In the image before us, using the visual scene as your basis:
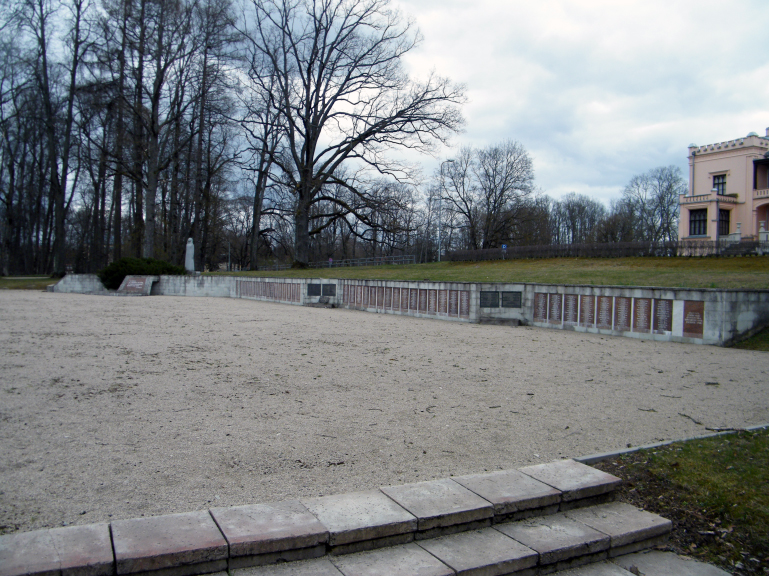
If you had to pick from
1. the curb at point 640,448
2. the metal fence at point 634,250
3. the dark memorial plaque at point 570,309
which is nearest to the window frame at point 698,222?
the metal fence at point 634,250

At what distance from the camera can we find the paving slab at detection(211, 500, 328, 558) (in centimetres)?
286

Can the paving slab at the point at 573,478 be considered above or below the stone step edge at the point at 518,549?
above

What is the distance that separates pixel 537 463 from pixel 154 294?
95.7 ft

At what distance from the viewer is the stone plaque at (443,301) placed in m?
16.3

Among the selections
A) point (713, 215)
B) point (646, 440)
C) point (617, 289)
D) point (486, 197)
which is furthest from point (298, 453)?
point (486, 197)

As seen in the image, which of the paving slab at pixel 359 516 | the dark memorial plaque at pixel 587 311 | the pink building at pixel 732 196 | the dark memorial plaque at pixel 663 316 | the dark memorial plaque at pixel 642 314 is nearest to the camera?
the paving slab at pixel 359 516

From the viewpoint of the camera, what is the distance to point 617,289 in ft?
40.8

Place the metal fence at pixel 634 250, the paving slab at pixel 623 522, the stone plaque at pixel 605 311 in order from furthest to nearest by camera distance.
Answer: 1. the metal fence at pixel 634 250
2. the stone plaque at pixel 605 311
3. the paving slab at pixel 623 522

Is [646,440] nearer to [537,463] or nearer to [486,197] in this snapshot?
[537,463]

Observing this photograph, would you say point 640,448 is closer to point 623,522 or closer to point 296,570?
point 623,522

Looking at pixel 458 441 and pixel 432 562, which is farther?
pixel 458 441

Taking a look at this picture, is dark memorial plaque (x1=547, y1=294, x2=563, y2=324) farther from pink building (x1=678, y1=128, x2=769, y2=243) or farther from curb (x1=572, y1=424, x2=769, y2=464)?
pink building (x1=678, y1=128, x2=769, y2=243)

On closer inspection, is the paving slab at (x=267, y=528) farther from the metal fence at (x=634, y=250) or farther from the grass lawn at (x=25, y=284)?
the grass lawn at (x=25, y=284)

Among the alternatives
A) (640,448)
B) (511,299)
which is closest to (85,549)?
(640,448)
